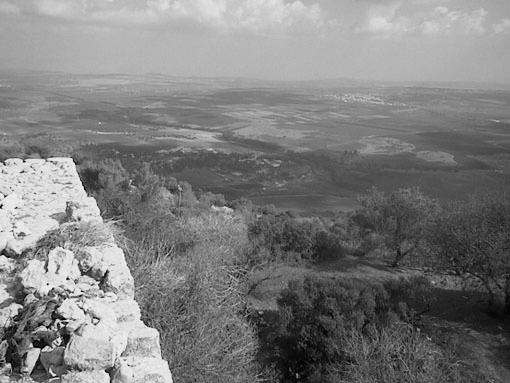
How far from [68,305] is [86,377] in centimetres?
90

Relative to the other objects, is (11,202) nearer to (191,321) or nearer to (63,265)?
(63,265)

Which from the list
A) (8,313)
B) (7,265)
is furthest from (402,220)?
(8,313)

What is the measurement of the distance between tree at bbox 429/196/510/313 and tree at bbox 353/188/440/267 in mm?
3610

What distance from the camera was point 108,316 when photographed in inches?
153

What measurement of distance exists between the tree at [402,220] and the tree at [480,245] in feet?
11.8

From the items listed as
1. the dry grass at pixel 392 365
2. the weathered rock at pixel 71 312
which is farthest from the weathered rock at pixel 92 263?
the dry grass at pixel 392 365

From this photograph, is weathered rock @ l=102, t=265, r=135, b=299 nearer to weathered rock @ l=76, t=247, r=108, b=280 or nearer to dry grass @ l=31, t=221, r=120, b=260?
weathered rock @ l=76, t=247, r=108, b=280

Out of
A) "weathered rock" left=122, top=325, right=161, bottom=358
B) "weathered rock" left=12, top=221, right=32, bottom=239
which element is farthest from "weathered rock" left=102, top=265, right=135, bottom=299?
"weathered rock" left=12, top=221, right=32, bottom=239

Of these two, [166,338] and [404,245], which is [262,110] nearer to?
[404,245]

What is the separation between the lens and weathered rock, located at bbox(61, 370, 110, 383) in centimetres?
319

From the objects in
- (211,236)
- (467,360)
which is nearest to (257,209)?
(211,236)

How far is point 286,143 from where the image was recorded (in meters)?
73.0

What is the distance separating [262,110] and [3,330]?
127256 millimetres

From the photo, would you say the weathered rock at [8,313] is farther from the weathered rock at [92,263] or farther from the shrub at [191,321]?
the shrub at [191,321]
